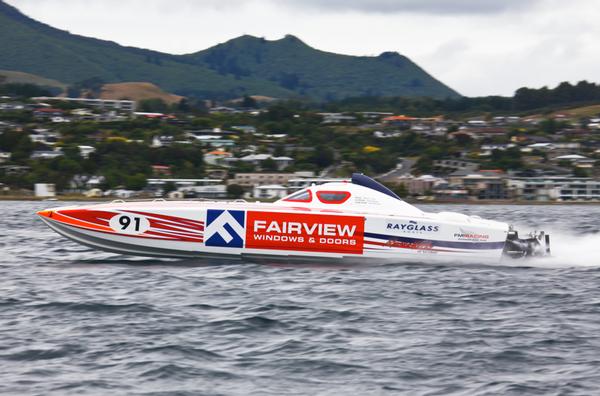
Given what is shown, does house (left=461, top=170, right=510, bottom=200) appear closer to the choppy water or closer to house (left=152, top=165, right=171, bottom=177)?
house (left=152, top=165, right=171, bottom=177)

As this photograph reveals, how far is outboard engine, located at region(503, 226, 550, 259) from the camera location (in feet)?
54.1

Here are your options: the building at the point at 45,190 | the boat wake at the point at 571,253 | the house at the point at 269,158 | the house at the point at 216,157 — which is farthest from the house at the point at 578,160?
the boat wake at the point at 571,253

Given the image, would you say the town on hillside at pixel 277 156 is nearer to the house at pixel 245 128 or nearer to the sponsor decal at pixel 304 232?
the house at pixel 245 128

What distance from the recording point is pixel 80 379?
837 centimetres

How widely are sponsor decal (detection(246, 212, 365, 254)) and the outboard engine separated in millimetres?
2687

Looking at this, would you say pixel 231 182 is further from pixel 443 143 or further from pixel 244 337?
pixel 244 337

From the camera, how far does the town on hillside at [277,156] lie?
67750 mm

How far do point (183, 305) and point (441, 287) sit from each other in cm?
392

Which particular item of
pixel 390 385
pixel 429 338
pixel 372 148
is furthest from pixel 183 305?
pixel 372 148

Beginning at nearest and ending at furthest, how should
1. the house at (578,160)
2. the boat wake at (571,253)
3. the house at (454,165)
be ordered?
1. the boat wake at (571,253)
2. the house at (454,165)
3. the house at (578,160)

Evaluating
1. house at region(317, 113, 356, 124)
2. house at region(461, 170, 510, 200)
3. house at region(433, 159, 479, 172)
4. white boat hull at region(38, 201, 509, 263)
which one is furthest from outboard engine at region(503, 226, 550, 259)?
house at region(317, 113, 356, 124)

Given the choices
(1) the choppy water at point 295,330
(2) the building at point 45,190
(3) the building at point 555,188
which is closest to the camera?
(1) the choppy water at point 295,330

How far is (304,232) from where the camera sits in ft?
51.2

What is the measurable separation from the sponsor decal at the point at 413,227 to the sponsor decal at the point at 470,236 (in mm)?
386
